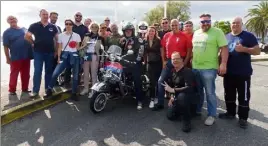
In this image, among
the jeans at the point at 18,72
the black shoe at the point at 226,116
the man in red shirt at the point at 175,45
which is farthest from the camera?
the jeans at the point at 18,72

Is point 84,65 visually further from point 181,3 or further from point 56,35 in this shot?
point 181,3

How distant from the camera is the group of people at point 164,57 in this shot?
4797 mm

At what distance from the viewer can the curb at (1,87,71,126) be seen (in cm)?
531

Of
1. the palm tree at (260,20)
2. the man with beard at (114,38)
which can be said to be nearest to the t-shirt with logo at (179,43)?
the man with beard at (114,38)

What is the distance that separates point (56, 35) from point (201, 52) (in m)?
3.60

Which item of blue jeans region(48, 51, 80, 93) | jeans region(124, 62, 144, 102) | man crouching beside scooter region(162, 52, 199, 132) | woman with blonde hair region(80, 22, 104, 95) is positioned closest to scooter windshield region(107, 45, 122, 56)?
jeans region(124, 62, 144, 102)

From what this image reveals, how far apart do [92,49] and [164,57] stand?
1.85 metres

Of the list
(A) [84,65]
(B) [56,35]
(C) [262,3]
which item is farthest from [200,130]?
(C) [262,3]

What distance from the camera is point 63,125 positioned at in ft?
16.6

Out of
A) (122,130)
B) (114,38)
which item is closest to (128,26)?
(114,38)

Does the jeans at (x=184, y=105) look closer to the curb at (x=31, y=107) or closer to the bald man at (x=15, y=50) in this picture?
the curb at (x=31, y=107)

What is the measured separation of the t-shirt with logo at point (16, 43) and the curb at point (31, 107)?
1259 mm

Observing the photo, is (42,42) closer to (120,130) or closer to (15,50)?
(15,50)

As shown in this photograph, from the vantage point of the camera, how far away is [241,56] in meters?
4.77
